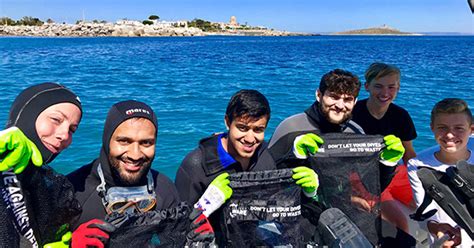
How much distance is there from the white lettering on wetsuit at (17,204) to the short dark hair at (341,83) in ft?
7.44

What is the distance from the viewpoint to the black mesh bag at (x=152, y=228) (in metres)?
2.06

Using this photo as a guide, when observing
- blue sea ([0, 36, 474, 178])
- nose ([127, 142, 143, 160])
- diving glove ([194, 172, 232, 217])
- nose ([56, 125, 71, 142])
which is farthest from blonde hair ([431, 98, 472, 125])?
blue sea ([0, 36, 474, 178])

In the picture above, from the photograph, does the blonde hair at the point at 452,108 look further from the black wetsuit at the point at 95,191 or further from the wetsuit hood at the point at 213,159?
the black wetsuit at the point at 95,191

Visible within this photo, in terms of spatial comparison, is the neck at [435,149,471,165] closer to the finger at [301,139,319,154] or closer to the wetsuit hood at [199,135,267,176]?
the finger at [301,139,319,154]

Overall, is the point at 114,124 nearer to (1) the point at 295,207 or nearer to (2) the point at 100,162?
(2) the point at 100,162

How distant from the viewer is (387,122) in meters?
4.11

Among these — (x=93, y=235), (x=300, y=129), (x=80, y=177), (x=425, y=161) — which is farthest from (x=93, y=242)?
(x=425, y=161)

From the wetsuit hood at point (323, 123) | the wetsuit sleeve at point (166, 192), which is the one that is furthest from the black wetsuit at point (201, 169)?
the wetsuit hood at point (323, 123)

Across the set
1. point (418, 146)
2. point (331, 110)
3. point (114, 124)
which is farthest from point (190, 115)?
point (114, 124)

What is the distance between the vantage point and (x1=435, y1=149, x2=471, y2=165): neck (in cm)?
306

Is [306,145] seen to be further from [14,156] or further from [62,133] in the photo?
[14,156]

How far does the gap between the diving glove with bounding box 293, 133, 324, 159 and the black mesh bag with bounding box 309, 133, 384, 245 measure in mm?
50

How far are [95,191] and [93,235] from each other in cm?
50

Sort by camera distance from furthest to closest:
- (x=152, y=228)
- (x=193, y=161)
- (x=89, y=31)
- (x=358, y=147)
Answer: (x=89, y=31)
(x=358, y=147)
(x=193, y=161)
(x=152, y=228)
